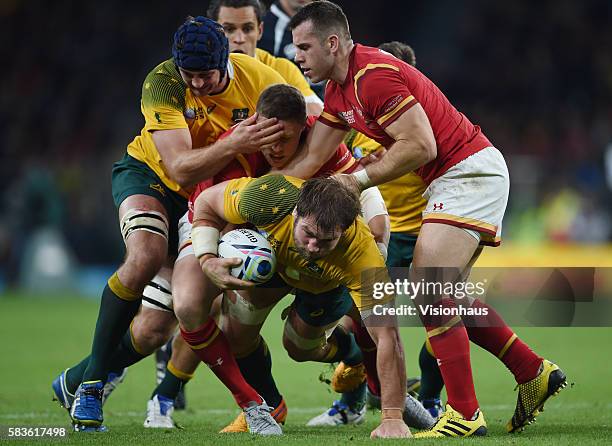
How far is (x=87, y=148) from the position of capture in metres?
20.7

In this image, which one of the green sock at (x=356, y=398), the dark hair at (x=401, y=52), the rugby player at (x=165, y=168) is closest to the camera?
the rugby player at (x=165, y=168)

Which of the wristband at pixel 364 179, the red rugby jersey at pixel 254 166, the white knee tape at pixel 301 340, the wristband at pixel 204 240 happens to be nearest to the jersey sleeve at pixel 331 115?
the red rugby jersey at pixel 254 166

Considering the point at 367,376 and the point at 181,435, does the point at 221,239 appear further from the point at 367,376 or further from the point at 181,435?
the point at 367,376

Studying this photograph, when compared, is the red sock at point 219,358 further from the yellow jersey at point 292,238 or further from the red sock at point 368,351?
the red sock at point 368,351

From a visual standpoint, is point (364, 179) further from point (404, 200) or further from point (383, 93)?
point (404, 200)

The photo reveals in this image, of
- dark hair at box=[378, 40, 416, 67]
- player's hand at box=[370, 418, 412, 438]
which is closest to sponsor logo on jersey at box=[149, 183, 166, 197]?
dark hair at box=[378, 40, 416, 67]

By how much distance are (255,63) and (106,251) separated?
12.7m

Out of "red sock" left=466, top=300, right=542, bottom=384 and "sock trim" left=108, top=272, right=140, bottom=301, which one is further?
"sock trim" left=108, top=272, right=140, bottom=301

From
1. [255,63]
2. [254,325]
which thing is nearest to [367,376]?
[254,325]

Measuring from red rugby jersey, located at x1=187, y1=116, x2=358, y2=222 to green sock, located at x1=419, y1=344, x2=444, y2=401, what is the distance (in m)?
1.37

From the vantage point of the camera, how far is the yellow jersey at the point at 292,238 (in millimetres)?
5531

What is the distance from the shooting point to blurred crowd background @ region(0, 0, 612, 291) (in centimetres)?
1855

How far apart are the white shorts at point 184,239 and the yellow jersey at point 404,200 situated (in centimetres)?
131

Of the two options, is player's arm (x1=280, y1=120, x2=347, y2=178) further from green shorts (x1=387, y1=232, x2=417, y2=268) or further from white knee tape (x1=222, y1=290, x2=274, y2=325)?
green shorts (x1=387, y1=232, x2=417, y2=268)
